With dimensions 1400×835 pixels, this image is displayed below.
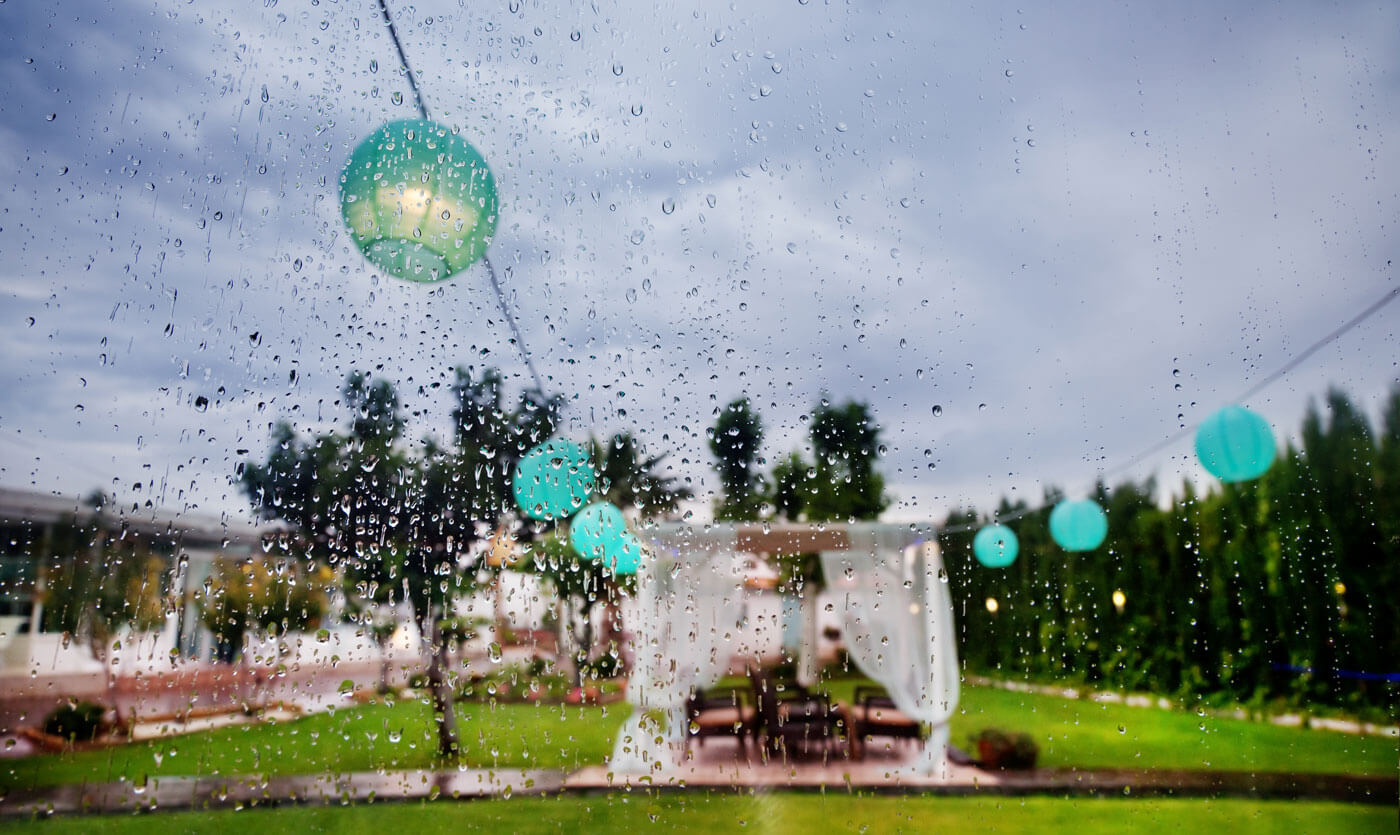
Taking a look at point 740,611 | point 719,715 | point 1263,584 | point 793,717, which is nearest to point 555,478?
point 740,611

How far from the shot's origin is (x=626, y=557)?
8.75 feet

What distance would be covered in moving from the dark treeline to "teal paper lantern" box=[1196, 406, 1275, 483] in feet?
3.37

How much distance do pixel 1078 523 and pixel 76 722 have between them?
3.98 m

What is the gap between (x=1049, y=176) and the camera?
8.41ft

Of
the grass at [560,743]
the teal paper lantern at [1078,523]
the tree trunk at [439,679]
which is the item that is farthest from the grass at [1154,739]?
the tree trunk at [439,679]

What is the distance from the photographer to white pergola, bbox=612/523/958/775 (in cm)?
269

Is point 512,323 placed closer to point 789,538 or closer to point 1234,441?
point 789,538

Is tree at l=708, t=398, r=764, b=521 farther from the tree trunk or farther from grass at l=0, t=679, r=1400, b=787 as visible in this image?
the tree trunk

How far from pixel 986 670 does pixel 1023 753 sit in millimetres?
478

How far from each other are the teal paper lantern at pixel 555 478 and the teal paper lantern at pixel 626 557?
21 centimetres

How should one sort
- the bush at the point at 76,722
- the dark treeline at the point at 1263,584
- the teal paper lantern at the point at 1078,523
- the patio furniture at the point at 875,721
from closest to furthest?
the bush at the point at 76,722
the teal paper lantern at the point at 1078,523
the patio furniture at the point at 875,721
the dark treeline at the point at 1263,584

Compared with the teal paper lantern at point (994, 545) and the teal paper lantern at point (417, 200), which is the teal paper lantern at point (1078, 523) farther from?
the teal paper lantern at point (417, 200)

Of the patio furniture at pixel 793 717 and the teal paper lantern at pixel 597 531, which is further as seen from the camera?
the patio furniture at pixel 793 717

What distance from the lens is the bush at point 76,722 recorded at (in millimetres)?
2607
